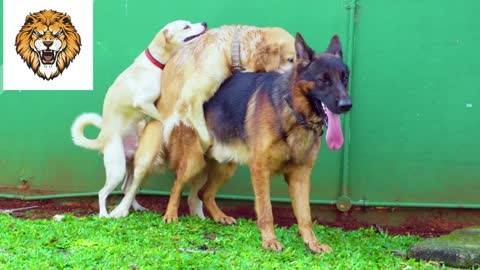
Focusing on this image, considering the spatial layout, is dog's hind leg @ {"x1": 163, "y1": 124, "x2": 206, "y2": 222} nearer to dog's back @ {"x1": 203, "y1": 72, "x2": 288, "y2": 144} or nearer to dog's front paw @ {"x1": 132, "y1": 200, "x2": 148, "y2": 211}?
dog's back @ {"x1": 203, "y1": 72, "x2": 288, "y2": 144}

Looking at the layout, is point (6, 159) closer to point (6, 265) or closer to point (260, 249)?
point (6, 265)

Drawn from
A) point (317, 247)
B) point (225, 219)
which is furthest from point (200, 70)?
point (317, 247)

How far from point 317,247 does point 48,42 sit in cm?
395

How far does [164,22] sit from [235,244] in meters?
2.76


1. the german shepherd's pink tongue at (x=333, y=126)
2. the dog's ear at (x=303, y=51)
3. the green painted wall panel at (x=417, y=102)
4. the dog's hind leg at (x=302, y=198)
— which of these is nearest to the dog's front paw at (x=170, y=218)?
the dog's hind leg at (x=302, y=198)

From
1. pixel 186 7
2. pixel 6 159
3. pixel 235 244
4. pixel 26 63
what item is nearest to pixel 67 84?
pixel 26 63

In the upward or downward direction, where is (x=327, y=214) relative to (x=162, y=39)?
downward

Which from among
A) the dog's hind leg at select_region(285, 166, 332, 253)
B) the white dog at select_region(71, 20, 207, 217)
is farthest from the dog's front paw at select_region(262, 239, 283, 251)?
the white dog at select_region(71, 20, 207, 217)

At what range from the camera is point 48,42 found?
22.7 ft

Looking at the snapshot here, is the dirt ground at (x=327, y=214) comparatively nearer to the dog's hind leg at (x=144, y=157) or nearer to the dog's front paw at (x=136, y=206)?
the dog's front paw at (x=136, y=206)

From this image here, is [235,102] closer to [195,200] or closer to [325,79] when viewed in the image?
[325,79]

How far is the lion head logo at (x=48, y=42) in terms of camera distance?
271 inches

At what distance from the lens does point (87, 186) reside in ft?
22.7

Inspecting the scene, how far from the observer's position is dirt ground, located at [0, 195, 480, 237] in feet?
20.2
